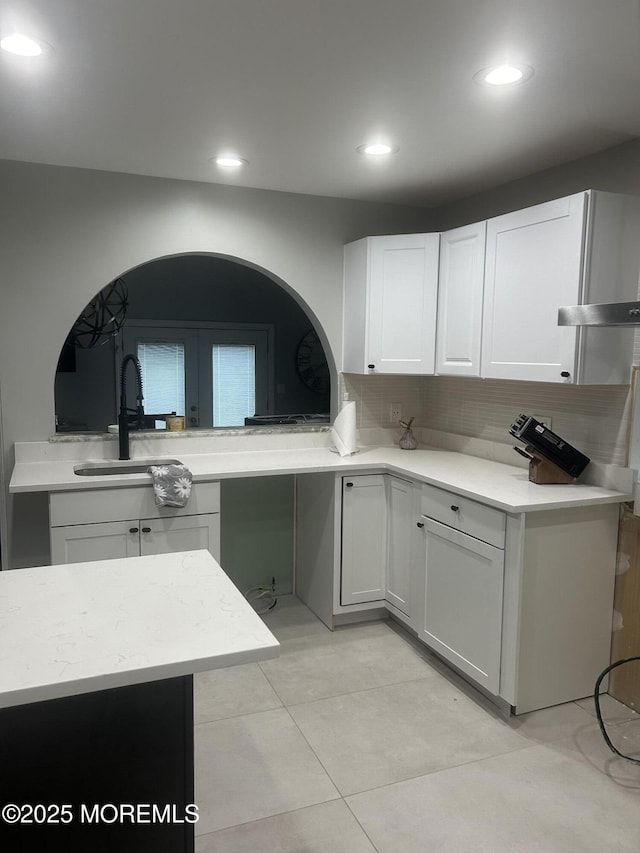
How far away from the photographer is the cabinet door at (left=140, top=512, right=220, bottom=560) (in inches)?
113

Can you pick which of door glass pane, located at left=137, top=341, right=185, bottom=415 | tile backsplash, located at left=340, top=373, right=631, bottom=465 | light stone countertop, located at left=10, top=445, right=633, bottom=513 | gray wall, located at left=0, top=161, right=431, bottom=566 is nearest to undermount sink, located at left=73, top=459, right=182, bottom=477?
light stone countertop, located at left=10, top=445, right=633, bottom=513

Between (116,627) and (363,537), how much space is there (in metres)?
2.09

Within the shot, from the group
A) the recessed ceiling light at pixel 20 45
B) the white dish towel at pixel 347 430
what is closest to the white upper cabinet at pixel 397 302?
the white dish towel at pixel 347 430

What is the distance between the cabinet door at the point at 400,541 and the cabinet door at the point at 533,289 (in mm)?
718

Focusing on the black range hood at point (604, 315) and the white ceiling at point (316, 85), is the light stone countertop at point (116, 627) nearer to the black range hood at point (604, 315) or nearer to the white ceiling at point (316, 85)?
the black range hood at point (604, 315)

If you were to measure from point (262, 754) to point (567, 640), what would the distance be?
50.1 inches

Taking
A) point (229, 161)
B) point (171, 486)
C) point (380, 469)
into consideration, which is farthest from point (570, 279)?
point (171, 486)

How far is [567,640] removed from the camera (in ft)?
8.42

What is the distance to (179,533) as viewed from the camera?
292cm

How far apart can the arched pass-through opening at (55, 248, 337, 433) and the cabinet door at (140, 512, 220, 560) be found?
Result: 3566 millimetres

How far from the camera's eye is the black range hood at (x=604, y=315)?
1.82 metres

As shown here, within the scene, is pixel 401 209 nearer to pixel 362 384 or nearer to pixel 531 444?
pixel 362 384

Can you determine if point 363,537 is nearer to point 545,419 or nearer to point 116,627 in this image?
point 545,419

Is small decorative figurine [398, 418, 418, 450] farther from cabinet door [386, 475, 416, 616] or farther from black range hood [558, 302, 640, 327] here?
black range hood [558, 302, 640, 327]
